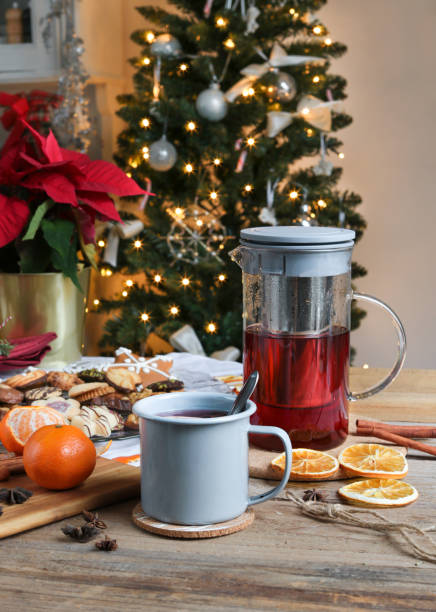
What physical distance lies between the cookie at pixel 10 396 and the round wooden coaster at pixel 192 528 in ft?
1.26

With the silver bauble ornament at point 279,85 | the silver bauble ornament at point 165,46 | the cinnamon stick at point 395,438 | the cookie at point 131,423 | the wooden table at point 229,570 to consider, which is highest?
the silver bauble ornament at point 165,46

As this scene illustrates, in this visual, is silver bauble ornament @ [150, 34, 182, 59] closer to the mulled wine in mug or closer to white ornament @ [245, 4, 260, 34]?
white ornament @ [245, 4, 260, 34]

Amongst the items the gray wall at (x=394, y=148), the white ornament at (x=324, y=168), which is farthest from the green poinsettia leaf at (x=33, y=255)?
the gray wall at (x=394, y=148)

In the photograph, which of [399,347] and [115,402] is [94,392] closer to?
[115,402]

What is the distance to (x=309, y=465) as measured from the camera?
729mm

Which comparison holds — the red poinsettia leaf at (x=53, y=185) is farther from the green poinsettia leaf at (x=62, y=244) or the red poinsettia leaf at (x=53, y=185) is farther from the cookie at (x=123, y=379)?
the cookie at (x=123, y=379)

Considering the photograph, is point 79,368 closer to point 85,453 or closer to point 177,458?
point 85,453

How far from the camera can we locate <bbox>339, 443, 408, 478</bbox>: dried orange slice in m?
0.72

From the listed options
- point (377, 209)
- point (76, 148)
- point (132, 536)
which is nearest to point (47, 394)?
point (132, 536)

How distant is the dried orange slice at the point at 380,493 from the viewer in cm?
66

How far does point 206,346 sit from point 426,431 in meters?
1.31

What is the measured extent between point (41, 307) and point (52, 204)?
19 cm

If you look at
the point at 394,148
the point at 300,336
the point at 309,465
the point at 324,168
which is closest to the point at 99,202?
the point at 300,336

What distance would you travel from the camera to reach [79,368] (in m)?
1.19
